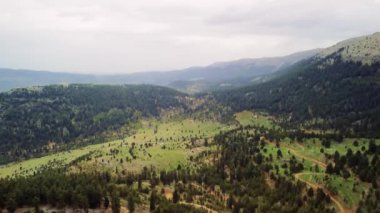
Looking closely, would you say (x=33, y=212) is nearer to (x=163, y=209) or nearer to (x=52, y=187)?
(x=52, y=187)

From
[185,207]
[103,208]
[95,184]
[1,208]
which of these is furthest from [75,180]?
[185,207]

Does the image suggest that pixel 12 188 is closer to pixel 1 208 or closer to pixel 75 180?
pixel 1 208

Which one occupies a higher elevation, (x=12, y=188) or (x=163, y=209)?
(x=12, y=188)

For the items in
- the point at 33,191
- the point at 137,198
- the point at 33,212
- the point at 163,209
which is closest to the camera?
the point at 33,212

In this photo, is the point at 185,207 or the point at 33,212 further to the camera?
the point at 185,207

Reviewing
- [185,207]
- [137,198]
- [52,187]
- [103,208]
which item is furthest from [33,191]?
[185,207]

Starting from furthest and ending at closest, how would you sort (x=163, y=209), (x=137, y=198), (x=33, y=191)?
1. (x=137, y=198)
2. (x=163, y=209)
3. (x=33, y=191)

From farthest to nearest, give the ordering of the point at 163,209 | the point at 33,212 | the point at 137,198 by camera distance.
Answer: the point at 137,198 < the point at 163,209 < the point at 33,212

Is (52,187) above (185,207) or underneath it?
above

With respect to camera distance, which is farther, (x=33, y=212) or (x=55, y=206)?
(x=55, y=206)
